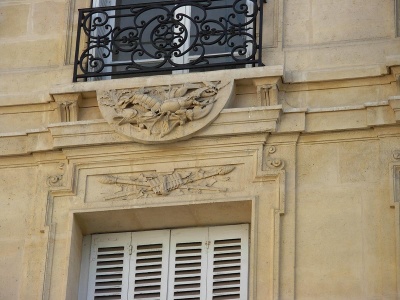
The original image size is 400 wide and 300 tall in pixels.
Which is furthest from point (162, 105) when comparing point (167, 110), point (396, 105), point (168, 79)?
point (396, 105)

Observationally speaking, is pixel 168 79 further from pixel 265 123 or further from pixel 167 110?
pixel 265 123

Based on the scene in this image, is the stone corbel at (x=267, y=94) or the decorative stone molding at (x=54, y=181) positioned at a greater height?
the stone corbel at (x=267, y=94)

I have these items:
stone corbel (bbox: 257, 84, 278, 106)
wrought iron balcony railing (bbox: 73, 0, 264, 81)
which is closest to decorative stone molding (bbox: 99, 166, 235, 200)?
stone corbel (bbox: 257, 84, 278, 106)

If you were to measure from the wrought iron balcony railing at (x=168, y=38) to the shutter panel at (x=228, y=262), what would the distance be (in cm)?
139

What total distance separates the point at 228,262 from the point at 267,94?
1377 millimetres

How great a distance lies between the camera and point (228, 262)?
14.6m

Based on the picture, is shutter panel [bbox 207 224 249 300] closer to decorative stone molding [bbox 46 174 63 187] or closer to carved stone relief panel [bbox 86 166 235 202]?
carved stone relief panel [bbox 86 166 235 202]

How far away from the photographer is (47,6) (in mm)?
15914

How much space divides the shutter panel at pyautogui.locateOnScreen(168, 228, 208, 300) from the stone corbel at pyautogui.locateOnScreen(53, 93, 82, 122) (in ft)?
4.19

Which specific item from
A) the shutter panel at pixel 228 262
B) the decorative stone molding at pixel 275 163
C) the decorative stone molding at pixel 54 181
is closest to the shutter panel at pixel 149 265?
the shutter panel at pixel 228 262

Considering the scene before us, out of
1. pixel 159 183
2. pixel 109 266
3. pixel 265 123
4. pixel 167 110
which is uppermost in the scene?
pixel 167 110

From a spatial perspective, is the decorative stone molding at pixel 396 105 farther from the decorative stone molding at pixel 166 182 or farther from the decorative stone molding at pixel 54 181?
the decorative stone molding at pixel 54 181

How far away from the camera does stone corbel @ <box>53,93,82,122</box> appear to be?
49.7 feet

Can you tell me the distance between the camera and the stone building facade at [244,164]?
14219mm
